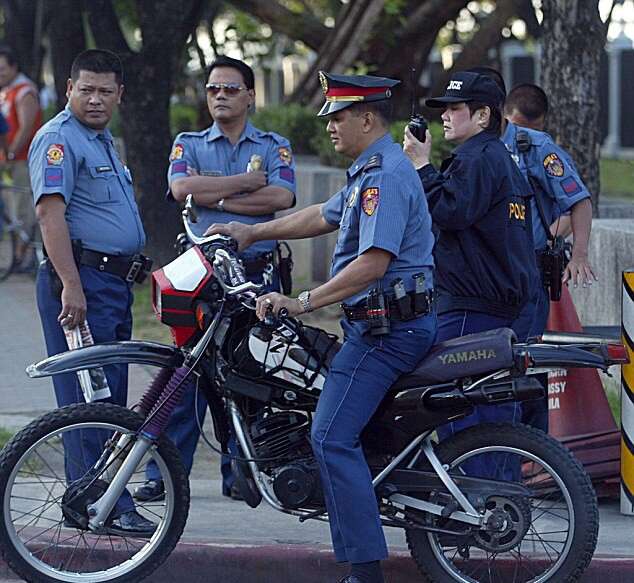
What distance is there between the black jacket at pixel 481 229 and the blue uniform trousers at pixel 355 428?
0.61 m

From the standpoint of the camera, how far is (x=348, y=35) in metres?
14.3

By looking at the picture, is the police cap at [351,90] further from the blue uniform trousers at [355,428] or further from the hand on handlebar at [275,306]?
the blue uniform trousers at [355,428]

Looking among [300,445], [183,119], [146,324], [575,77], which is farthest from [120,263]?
[183,119]

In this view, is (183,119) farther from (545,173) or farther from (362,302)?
(362,302)

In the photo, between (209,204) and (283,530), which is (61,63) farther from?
(283,530)

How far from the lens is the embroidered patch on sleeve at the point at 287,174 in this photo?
253 inches

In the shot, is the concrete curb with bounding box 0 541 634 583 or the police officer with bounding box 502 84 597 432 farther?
the police officer with bounding box 502 84 597 432

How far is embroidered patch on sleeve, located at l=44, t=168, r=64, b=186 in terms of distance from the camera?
215 inches

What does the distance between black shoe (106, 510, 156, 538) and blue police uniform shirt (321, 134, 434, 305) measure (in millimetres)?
1214

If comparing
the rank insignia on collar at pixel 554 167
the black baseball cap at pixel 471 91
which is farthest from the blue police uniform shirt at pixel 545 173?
the black baseball cap at pixel 471 91

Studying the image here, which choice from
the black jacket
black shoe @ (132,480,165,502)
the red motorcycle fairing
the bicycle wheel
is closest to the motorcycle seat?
the black jacket

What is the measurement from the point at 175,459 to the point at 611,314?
3.51 m

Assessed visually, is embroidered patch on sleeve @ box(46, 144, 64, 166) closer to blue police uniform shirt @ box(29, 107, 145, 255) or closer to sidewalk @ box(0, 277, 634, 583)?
blue police uniform shirt @ box(29, 107, 145, 255)

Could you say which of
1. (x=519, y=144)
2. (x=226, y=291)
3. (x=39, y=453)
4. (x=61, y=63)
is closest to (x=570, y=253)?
(x=519, y=144)
